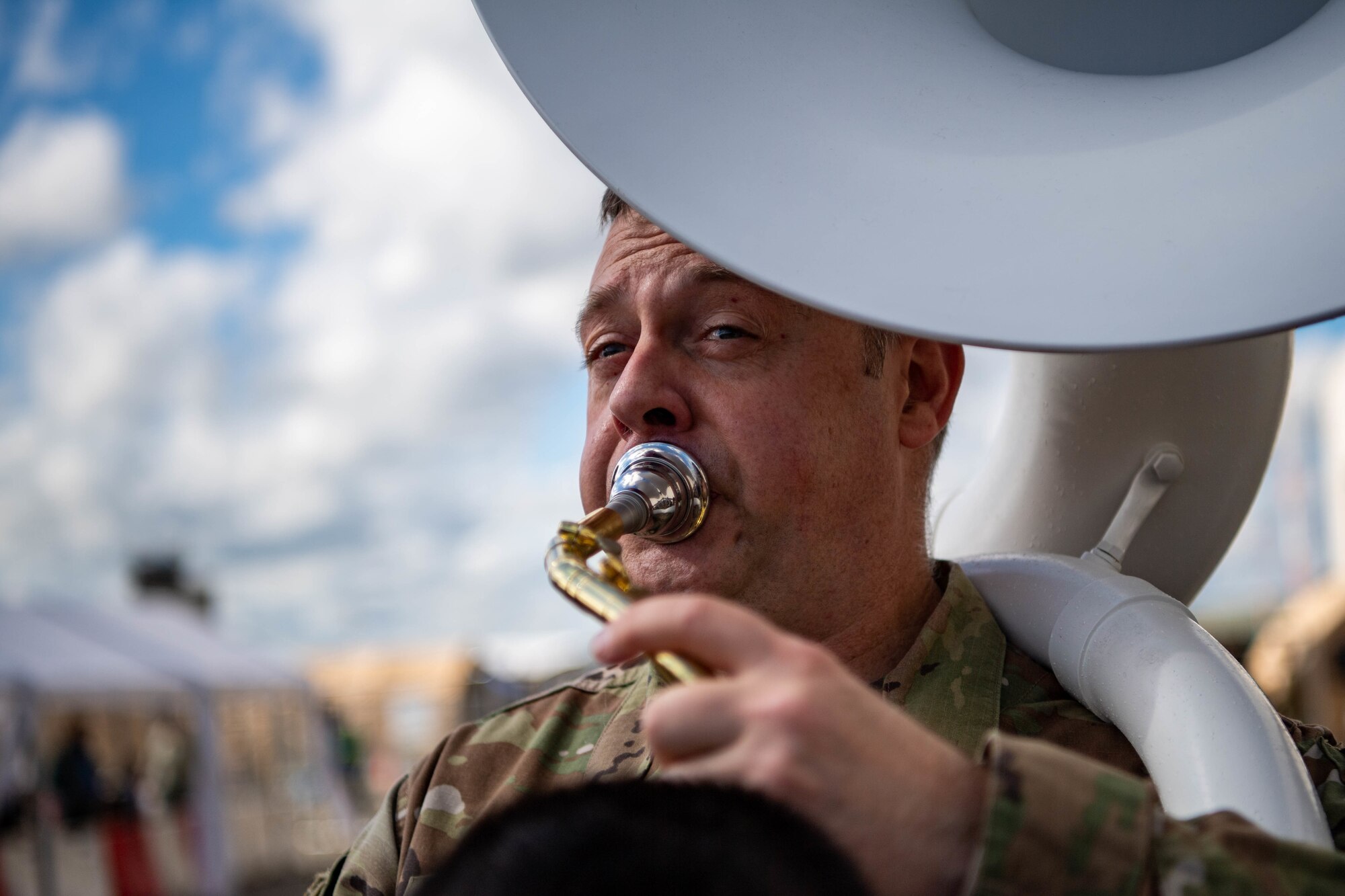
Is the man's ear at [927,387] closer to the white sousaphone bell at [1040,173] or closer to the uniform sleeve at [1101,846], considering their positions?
the white sousaphone bell at [1040,173]

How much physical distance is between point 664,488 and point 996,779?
0.63 meters

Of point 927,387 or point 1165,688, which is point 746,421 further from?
point 1165,688

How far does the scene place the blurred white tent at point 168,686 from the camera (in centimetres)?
731

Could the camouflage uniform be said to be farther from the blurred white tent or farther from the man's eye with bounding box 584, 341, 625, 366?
the blurred white tent

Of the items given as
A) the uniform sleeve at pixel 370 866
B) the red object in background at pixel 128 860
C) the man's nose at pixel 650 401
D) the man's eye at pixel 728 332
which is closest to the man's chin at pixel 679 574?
the man's nose at pixel 650 401

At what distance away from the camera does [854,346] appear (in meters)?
1.46

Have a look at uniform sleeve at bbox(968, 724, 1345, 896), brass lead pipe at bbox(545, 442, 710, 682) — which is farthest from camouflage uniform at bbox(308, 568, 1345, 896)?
brass lead pipe at bbox(545, 442, 710, 682)

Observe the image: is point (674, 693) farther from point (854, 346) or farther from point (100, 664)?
point (100, 664)

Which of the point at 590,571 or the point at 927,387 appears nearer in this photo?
the point at 590,571

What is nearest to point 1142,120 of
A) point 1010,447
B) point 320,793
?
point 1010,447

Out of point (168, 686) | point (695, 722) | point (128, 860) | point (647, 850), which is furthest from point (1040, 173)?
point (128, 860)

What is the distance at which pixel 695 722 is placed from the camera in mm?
649

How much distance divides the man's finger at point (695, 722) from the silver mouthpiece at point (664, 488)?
59 cm

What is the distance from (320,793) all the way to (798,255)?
1212 centimetres
